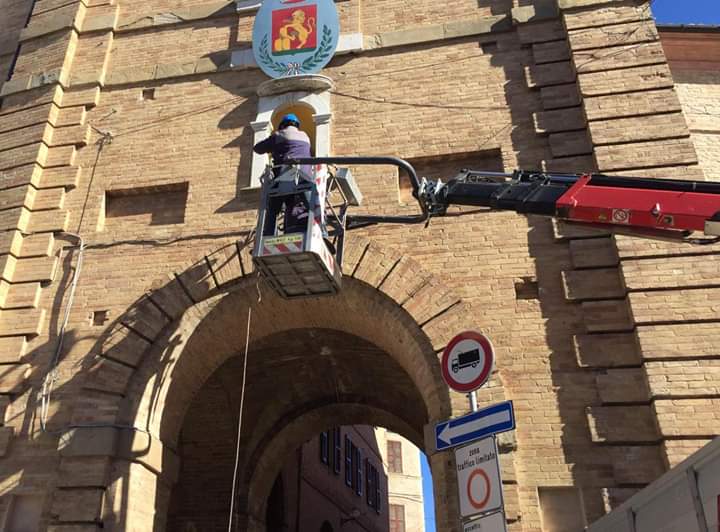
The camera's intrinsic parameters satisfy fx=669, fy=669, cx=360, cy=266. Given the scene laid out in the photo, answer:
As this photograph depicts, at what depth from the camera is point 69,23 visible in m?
13.0

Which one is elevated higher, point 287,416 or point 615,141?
point 615,141

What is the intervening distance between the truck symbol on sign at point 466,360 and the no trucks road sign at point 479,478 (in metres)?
0.72

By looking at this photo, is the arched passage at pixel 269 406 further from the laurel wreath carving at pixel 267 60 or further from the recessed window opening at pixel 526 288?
the laurel wreath carving at pixel 267 60

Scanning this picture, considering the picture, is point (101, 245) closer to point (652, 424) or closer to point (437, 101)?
point (437, 101)

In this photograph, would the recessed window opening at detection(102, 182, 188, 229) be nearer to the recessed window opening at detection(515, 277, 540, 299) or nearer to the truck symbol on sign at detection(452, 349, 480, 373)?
the recessed window opening at detection(515, 277, 540, 299)

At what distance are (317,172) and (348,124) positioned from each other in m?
3.48

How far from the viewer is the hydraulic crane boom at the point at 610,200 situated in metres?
6.12

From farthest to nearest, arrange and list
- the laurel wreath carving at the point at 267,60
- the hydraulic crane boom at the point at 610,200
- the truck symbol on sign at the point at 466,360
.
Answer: the laurel wreath carving at the point at 267,60
the hydraulic crane boom at the point at 610,200
the truck symbol on sign at the point at 466,360

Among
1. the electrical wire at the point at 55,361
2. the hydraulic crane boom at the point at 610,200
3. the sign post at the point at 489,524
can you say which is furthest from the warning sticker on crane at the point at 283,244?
the electrical wire at the point at 55,361

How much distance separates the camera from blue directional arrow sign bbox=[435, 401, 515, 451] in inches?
200

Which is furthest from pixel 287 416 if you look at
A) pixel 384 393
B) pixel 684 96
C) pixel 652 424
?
pixel 684 96

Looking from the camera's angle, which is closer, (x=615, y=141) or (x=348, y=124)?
(x=615, y=141)

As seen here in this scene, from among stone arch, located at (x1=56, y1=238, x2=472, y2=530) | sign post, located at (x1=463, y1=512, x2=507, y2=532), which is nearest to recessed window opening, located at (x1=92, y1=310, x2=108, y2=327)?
stone arch, located at (x1=56, y1=238, x2=472, y2=530)

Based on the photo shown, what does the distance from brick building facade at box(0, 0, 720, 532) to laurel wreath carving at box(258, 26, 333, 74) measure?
0.93 ft
